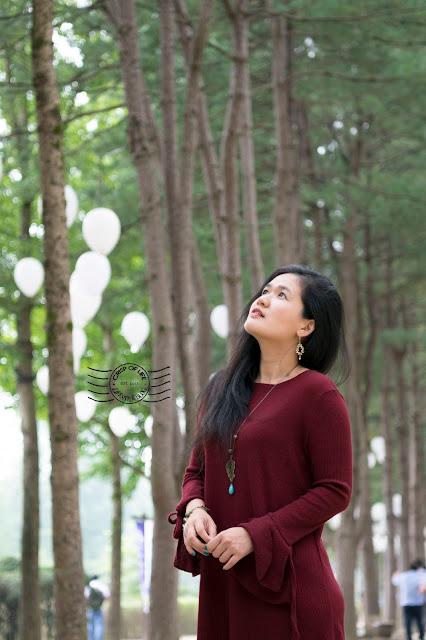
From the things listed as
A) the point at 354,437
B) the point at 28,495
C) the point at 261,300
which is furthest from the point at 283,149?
the point at 261,300

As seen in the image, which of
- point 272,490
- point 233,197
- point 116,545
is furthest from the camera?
point 116,545

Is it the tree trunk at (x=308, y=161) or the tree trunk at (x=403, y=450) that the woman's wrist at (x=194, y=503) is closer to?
the tree trunk at (x=308, y=161)

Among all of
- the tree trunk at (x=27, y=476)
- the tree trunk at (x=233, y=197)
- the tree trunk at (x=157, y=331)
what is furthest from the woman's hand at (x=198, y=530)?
the tree trunk at (x=27, y=476)

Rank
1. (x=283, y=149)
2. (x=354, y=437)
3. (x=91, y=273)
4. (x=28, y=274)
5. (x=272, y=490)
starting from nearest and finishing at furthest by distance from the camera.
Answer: (x=272, y=490) < (x=91, y=273) < (x=28, y=274) < (x=283, y=149) < (x=354, y=437)

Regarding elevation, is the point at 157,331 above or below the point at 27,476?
above

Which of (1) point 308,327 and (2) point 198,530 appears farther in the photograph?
(1) point 308,327

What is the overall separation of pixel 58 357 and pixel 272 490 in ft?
8.90

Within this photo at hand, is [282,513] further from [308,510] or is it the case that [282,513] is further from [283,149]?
[283,149]

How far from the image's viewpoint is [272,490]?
8.30ft

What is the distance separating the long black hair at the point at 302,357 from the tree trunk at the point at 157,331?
373cm

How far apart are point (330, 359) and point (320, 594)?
69 cm

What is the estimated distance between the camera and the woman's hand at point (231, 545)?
239cm

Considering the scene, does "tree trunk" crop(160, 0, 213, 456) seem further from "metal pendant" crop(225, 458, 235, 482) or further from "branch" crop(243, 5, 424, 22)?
"metal pendant" crop(225, 458, 235, 482)

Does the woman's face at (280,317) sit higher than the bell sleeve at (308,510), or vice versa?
the woman's face at (280,317)
